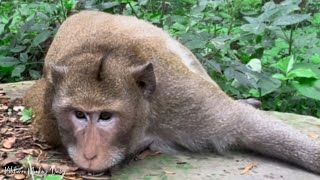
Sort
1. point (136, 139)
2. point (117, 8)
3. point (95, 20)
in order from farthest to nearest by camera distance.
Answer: point (117, 8) < point (95, 20) < point (136, 139)

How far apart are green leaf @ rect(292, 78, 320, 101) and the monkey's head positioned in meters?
2.23

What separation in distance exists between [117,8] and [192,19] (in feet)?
5.63

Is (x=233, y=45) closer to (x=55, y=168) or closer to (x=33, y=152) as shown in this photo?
(x=33, y=152)

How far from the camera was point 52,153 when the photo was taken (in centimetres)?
495

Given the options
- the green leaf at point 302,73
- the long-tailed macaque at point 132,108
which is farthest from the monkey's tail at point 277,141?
the green leaf at point 302,73

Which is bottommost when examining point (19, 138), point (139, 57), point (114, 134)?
point (19, 138)

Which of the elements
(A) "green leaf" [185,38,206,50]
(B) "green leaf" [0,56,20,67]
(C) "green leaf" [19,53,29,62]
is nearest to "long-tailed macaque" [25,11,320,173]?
(A) "green leaf" [185,38,206,50]

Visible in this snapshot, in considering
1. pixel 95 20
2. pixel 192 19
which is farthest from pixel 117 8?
pixel 95 20

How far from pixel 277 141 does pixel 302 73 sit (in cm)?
138

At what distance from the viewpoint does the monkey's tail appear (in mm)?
5027

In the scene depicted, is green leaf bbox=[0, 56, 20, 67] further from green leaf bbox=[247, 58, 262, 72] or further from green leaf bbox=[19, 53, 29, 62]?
green leaf bbox=[247, 58, 262, 72]

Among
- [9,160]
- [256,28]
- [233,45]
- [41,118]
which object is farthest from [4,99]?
[233,45]

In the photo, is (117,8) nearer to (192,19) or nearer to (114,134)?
(192,19)

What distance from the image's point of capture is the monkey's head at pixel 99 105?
14.1 feet
